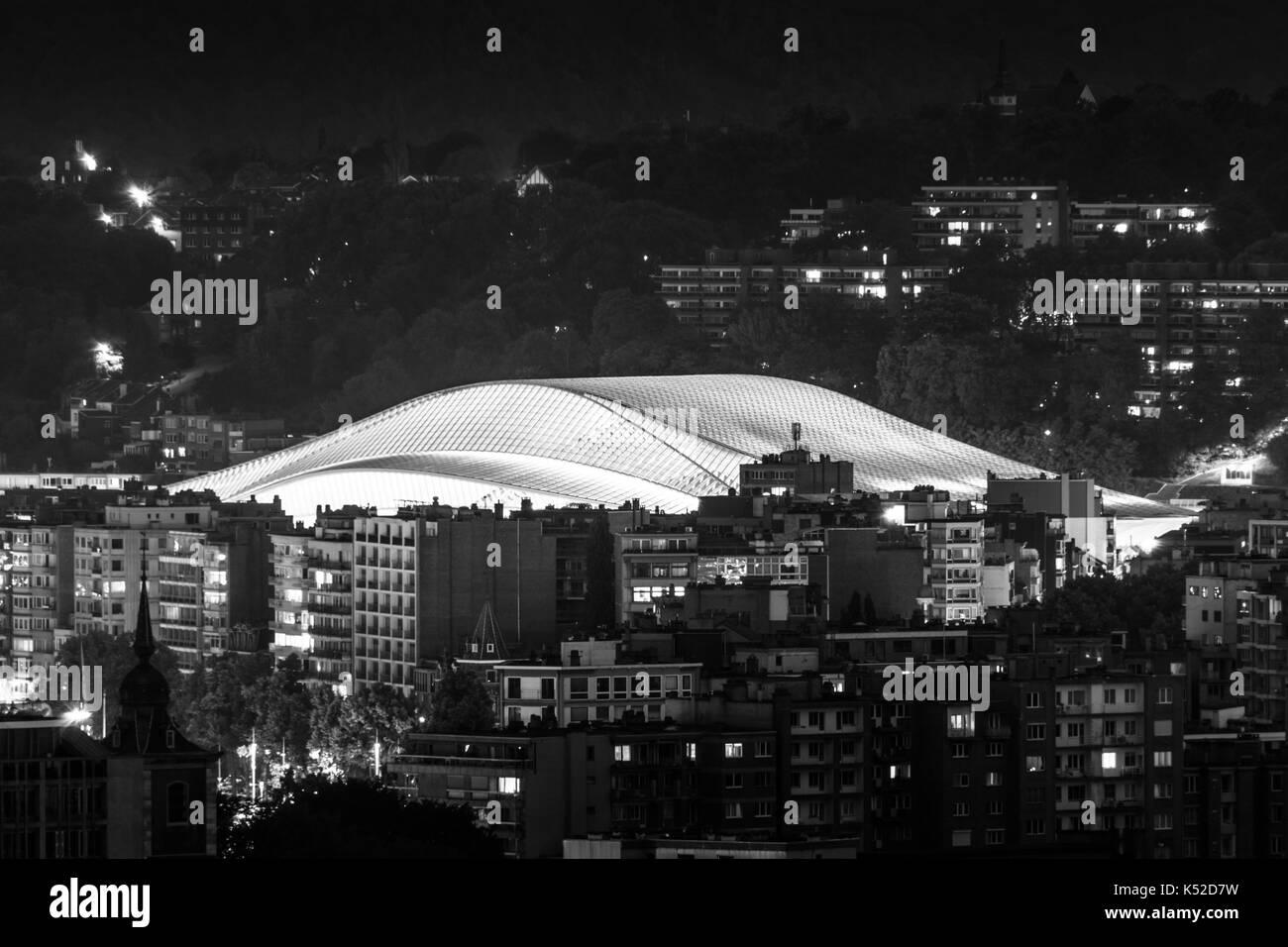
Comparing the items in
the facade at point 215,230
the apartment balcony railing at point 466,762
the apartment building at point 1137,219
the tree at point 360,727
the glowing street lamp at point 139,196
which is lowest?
the apartment balcony railing at point 466,762

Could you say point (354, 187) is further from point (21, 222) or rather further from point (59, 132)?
point (59, 132)

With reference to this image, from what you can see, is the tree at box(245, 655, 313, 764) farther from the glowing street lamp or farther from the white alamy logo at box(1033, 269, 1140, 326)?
the glowing street lamp

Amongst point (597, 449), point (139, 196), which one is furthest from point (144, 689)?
point (139, 196)

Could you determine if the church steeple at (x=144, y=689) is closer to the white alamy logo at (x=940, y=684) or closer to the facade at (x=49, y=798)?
the facade at (x=49, y=798)

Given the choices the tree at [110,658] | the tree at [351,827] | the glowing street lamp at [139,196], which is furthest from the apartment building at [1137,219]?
the tree at [351,827]

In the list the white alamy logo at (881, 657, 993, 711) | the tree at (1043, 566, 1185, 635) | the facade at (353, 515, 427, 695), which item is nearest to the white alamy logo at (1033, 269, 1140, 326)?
the tree at (1043, 566, 1185, 635)

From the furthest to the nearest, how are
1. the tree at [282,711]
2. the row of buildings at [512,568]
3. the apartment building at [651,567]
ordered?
the row of buildings at [512,568] < the apartment building at [651,567] < the tree at [282,711]

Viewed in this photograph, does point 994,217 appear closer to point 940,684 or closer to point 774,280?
point 774,280
